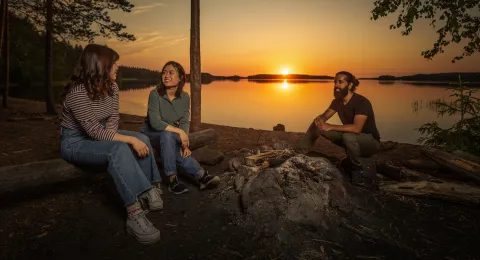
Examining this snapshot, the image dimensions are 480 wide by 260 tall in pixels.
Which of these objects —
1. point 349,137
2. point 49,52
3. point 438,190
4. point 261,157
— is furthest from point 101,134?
point 49,52

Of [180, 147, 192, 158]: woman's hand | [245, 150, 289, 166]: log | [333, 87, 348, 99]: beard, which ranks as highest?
[333, 87, 348, 99]: beard

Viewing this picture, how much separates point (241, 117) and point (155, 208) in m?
24.1

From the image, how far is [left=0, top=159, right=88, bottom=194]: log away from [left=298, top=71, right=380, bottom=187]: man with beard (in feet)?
12.7

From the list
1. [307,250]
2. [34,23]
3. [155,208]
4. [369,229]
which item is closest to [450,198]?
[369,229]

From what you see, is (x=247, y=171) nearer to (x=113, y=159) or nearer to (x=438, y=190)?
(x=113, y=159)

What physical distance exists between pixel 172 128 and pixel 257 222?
73.3 inches

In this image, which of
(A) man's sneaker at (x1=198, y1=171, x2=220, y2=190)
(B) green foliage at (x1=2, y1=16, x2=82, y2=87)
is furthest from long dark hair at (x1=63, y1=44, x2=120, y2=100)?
(A) man's sneaker at (x1=198, y1=171, x2=220, y2=190)

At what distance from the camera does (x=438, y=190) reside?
4.36 metres

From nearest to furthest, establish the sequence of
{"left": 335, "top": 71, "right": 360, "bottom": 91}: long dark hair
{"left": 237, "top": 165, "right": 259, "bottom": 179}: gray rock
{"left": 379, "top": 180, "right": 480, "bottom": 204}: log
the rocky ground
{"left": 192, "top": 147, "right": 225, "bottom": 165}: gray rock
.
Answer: the rocky ground
{"left": 379, "top": 180, "right": 480, "bottom": 204}: log
{"left": 237, "top": 165, "right": 259, "bottom": 179}: gray rock
{"left": 335, "top": 71, "right": 360, "bottom": 91}: long dark hair
{"left": 192, "top": 147, "right": 225, "bottom": 165}: gray rock

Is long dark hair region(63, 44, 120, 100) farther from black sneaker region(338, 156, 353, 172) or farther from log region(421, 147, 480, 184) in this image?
log region(421, 147, 480, 184)

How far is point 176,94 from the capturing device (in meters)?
4.80

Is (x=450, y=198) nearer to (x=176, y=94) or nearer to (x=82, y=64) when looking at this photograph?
(x=176, y=94)

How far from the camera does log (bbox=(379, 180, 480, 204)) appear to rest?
4.21 m

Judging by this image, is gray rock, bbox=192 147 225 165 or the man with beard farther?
gray rock, bbox=192 147 225 165
